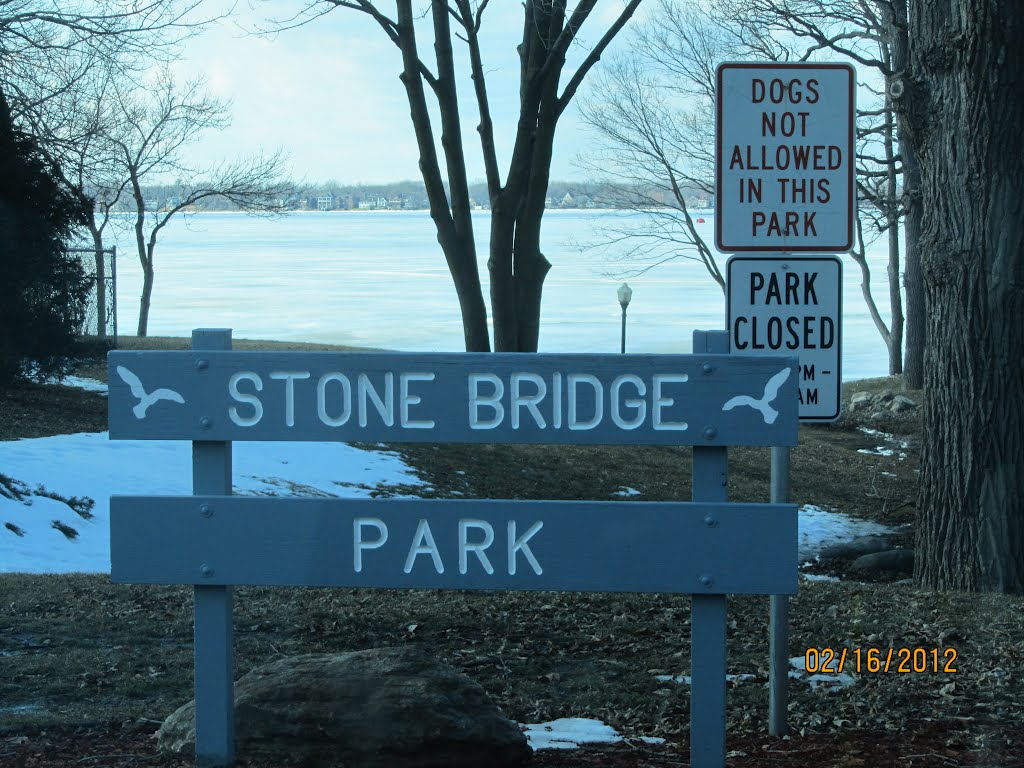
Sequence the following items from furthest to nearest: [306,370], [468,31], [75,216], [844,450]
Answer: [844,450] → [468,31] → [75,216] → [306,370]

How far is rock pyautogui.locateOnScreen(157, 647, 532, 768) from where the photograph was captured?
3689mm

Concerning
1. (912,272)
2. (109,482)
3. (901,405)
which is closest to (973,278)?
(109,482)

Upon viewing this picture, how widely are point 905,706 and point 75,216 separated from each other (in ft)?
42.8

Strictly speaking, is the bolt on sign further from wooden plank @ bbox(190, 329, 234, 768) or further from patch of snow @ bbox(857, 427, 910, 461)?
patch of snow @ bbox(857, 427, 910, 461)

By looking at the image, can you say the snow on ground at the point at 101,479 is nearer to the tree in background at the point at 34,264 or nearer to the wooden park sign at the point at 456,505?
the tree in background at the point at 34,264

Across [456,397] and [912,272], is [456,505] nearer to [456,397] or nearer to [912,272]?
[456,397]

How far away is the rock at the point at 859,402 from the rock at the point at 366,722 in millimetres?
22488

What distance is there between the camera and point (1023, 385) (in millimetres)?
7191

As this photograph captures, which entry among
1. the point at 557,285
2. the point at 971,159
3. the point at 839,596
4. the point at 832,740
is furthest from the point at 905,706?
the point at 557,285

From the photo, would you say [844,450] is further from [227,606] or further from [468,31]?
[227,606]

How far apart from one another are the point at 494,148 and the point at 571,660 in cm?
1463

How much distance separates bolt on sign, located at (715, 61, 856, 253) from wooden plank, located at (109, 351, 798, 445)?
96cm
